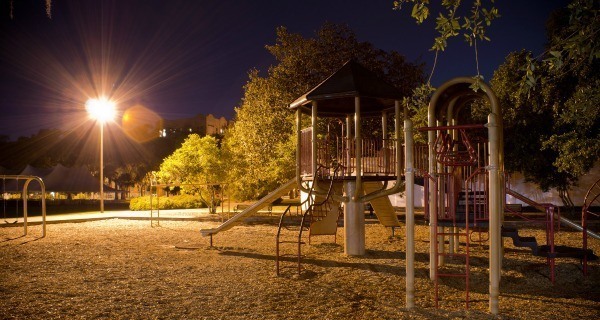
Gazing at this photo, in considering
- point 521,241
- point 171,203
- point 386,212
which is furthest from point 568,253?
point 171,203

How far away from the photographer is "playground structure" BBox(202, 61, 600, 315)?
25.7ft

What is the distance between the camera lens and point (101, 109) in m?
33.7

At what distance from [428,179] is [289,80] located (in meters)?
18.5

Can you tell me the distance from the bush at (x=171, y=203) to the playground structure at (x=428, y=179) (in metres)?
20.1

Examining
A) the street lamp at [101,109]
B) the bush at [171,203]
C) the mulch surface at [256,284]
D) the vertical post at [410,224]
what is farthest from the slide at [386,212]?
the bush at [171,203]

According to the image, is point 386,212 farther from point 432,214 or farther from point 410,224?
point 410,224

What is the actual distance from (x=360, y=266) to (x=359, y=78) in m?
4.99

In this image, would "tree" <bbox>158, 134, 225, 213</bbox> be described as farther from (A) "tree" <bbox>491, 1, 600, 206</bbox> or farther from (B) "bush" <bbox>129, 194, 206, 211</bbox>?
(A) "tree" <bbox>491, 1, 600, 206</bbox>

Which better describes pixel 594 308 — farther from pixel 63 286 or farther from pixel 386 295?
pixel 63 286

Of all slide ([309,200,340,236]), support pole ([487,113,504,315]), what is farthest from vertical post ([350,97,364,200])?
support pole ([487,113,504,315])

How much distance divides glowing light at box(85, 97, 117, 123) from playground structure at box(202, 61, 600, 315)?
1924cm

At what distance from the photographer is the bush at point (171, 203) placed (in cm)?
3694

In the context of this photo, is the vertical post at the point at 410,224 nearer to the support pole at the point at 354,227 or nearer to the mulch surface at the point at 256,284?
the mulch surface at the point at 256,284

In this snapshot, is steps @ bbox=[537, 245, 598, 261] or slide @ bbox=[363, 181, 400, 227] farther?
slide @ bbox=[363, 181, 400, 227]
